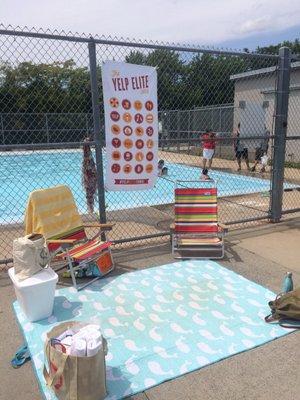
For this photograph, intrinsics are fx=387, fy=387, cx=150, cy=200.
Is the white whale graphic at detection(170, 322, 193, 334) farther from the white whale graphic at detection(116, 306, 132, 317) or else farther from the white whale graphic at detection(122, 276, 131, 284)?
the white whale graphic at detection(122, 276, 131, 284)

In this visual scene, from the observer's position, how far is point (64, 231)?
464 cm

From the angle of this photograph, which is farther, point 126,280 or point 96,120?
point 96,120

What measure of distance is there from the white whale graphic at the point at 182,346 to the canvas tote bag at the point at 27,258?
140 centimetres

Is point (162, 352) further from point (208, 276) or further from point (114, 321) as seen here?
point (208, 276)

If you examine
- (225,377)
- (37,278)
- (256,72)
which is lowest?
(225,377)

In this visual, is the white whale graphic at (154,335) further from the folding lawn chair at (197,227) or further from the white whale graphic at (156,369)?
the folding lawn chair at (197,227)

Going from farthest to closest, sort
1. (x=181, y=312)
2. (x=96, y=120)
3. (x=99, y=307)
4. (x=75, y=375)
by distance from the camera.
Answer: (x=96, y=120) → (x=99, y=307) → (x=181, y=312) → (x=75, y=375)

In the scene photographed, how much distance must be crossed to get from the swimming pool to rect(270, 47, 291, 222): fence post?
210 cm

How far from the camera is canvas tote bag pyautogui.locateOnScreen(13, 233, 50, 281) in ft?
11.4

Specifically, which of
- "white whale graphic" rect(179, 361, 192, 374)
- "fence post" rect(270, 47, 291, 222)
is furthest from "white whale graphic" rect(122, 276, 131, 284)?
"fence post" rect(270, 47, 291, 222)

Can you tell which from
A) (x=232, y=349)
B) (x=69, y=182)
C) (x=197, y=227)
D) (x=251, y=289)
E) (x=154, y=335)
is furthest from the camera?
(x=69, y=182)

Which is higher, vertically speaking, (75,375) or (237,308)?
(75,375)

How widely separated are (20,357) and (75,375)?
0.89 metres

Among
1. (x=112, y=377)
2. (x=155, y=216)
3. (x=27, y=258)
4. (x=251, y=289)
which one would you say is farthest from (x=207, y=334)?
(x=155, y=216)
